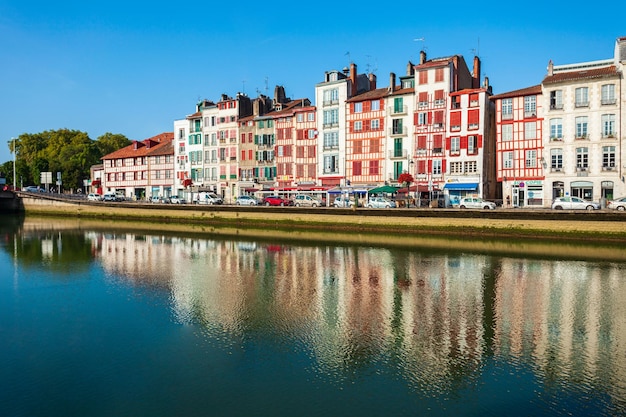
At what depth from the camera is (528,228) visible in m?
34.7

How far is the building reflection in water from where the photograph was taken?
1229 centimetres

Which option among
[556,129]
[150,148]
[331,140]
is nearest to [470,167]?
[556,129]

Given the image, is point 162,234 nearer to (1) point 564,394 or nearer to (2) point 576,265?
(2) point 576,265

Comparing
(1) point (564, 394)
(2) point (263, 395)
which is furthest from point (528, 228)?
(2) point (263, 395)

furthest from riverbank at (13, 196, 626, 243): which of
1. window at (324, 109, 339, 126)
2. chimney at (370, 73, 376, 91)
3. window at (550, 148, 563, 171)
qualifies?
chimney at (370, 73, 376, 91)

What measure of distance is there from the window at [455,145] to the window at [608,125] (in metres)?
12.0

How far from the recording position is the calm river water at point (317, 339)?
33.8 feet

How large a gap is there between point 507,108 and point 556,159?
21.1 ft

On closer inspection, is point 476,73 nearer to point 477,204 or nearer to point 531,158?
point 531,158

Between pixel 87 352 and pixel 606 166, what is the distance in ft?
139

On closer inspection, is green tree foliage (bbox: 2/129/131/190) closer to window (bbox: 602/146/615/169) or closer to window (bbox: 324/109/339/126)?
window (bbox: 324/109/339/126)

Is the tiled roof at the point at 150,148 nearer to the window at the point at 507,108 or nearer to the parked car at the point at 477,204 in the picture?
the parked car at the point at 477,204

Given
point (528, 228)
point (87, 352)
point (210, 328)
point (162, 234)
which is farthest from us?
point (162, 234)

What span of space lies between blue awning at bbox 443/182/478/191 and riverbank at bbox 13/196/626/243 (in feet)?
34.3
